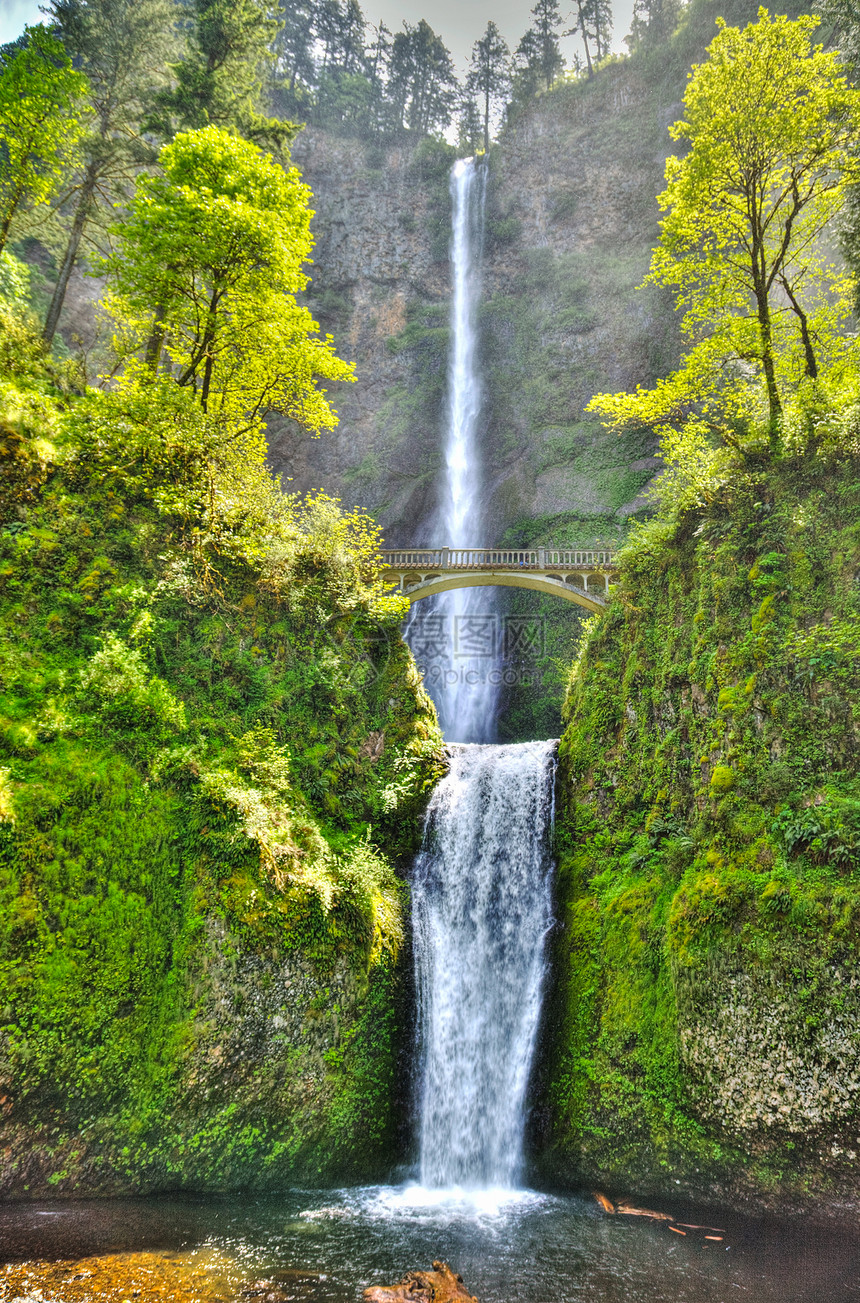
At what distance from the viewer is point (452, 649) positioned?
27.1 meters

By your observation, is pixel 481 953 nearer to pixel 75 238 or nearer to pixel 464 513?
pixel 75 238

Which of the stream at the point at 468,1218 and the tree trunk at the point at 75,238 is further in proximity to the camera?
the tree trunk at the point at 75,238

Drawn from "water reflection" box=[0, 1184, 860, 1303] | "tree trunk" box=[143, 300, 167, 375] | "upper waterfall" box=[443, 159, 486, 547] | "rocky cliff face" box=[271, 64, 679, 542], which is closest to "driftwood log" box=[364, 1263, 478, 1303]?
"water reflection" box=[0, 1184, 860, 1303]

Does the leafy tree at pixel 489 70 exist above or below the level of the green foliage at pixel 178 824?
above

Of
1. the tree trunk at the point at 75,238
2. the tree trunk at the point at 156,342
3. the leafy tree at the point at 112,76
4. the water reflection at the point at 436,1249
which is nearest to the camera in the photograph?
the water reflection at the point at 436,1249

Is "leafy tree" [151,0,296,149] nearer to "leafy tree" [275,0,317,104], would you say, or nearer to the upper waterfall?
Result: the upper waterfall

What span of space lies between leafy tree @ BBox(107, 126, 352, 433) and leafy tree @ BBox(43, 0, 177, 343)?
4489 millimetres

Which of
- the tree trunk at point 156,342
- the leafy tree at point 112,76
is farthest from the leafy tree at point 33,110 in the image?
the tree trunk at point 156,342

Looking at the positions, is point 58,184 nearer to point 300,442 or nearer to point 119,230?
point 119,230

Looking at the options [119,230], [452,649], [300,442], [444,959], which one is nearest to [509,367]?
[300,442]

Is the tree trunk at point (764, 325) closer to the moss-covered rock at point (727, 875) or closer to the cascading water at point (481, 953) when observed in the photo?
the moss-covered rock at point (727, 875)

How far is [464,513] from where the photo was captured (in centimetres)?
2914

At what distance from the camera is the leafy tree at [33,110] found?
1288cm

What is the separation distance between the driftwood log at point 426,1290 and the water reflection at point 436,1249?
190 mm
